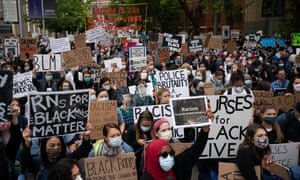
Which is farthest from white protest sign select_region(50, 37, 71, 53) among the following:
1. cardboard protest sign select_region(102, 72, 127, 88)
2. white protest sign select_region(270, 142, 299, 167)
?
white protest sign select_region(270, 142, 299, 167)

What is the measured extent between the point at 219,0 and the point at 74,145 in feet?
57.2

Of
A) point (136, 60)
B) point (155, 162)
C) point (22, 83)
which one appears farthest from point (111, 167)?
point (136, 60)

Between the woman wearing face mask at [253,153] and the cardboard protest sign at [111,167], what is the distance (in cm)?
116

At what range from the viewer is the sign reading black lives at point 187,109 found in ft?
13.1

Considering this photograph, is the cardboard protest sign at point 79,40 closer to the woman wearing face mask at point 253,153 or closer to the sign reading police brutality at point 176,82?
the sign reading police brutality at point 176,82

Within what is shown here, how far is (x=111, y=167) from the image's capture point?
3.87 m

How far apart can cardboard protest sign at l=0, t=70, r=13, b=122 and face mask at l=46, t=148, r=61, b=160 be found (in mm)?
657

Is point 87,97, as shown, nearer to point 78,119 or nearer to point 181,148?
point 78,119

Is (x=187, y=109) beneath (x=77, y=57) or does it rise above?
beneath

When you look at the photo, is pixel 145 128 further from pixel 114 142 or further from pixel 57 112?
pixel 57 112

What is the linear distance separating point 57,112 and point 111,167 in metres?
0.87

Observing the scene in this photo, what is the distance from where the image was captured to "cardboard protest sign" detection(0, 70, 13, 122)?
3.96 metres

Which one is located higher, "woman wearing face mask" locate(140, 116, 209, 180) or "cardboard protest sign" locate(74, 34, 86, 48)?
"cardboard protest sign" locate(74, 34, 86, 48)

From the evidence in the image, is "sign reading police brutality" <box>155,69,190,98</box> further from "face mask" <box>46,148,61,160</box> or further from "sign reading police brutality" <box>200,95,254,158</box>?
"face mask" <box>46,148,61,160</box>
